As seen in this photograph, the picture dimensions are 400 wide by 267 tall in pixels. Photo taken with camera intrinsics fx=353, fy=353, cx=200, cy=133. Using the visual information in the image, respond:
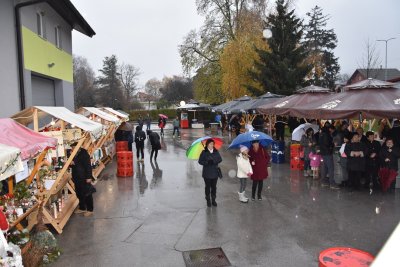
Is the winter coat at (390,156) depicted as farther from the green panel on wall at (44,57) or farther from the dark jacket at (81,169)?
the green panel on wall at (44,57)

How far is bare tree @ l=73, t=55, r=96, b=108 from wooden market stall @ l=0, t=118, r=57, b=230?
5010cm

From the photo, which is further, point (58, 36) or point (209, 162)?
point (58, 36)

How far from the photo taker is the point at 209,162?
8414 millimetres

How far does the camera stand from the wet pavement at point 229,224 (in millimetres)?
6023

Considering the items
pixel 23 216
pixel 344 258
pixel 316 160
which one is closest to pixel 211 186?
pixel 23 216

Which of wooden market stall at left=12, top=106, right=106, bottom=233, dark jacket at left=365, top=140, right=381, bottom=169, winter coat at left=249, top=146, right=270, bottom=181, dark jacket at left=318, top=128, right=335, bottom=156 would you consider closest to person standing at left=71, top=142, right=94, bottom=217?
wooden market stall at left=12, top=106, right=106, bottom=233

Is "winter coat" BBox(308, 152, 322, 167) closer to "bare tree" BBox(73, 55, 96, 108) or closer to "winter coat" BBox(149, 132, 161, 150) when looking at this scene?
"winter coat" BBox(149, 132, 161, 150)

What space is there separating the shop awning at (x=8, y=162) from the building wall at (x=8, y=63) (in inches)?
244

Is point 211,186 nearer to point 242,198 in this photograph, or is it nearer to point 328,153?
point 242,198

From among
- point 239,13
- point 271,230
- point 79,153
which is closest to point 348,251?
point 271,230

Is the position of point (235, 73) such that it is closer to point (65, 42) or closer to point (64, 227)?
point (65, 42)

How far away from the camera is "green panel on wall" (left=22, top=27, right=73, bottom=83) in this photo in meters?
11.5

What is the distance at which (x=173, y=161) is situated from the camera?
629 inches

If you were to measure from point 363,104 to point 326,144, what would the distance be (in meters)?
1.63
